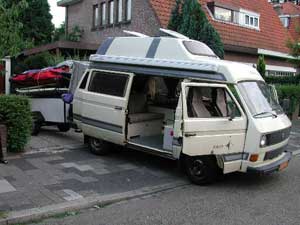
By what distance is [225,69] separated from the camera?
7531mm

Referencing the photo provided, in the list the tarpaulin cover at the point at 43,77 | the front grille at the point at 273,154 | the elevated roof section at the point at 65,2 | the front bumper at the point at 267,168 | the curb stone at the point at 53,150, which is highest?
the elevated roof section at the point at 65,2

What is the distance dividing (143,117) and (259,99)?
2506mm

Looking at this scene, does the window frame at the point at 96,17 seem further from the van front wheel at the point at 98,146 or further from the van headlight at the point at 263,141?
the van headlight at the point at 263,141

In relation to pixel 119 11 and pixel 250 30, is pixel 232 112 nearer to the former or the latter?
pixel 119 11

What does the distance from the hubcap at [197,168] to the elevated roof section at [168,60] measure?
4.76ft

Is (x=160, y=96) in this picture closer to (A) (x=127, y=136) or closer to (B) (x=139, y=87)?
(B) (x=139, y=87)

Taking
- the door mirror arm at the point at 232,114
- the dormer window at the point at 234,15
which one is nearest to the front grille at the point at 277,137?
the door mirror arm at the point at 232,114

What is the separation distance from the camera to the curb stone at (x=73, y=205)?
18.5 feet

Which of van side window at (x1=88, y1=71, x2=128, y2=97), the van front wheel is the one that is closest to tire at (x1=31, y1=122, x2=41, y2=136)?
the van front wheel

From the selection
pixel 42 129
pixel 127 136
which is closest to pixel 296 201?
pixel 127 136

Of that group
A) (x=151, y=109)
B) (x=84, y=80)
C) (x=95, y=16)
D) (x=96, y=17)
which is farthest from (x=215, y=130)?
(x=95, y=16)

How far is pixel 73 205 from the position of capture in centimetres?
619

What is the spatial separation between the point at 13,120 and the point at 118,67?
239cm

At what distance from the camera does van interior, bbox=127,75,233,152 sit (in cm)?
776
